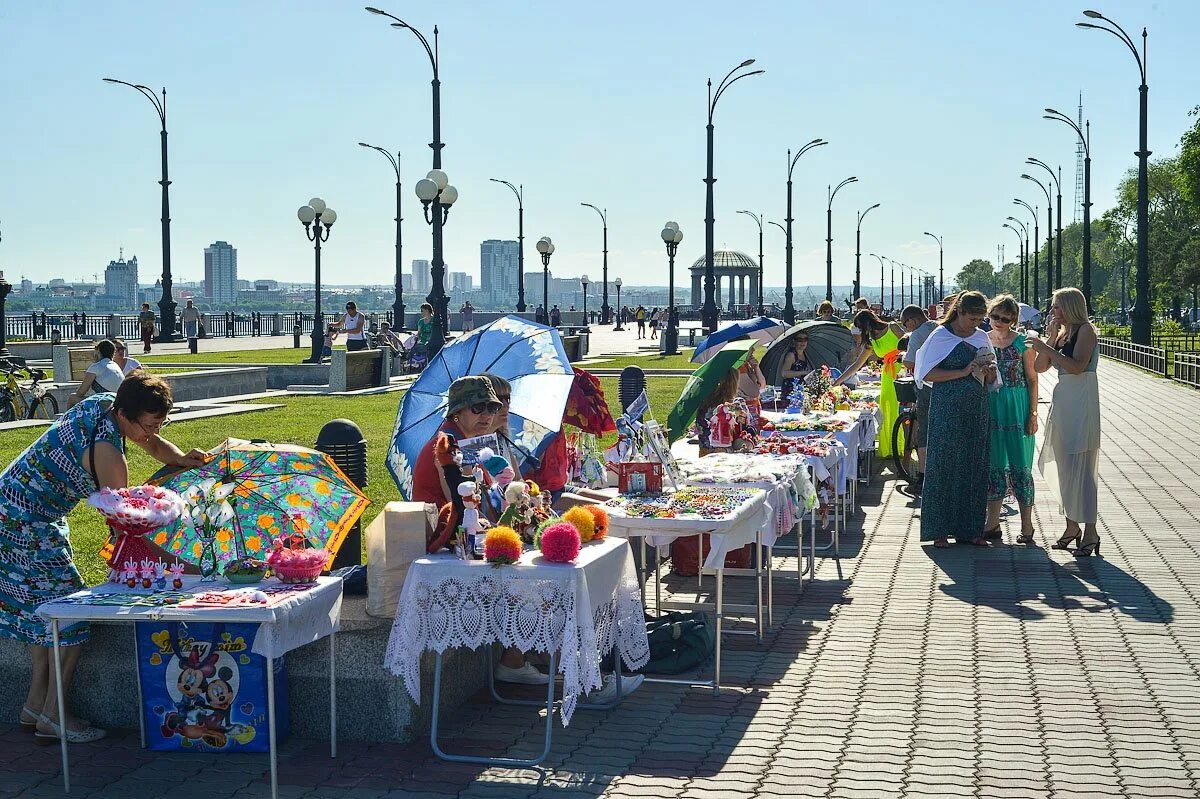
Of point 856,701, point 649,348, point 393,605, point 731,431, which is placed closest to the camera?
point 393,605

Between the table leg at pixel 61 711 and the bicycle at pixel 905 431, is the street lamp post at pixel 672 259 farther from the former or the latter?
the table leg at pixel 61 711

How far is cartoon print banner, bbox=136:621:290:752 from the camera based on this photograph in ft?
20.4

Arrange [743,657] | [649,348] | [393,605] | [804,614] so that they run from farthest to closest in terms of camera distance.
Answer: [649,348], [804,614], [743,657], [393,605]

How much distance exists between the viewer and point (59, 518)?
20.6 ft

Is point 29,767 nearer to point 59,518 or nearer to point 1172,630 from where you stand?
point 59,518

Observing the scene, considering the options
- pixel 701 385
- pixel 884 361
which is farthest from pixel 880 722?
pixel 884 361

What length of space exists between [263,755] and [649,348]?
154 ft

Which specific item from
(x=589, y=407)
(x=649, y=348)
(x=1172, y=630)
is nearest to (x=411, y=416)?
(x=589, y=407)

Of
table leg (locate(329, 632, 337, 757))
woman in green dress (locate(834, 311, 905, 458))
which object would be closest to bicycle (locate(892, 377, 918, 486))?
woman in green dress (locate(834, 311, 905, 458))

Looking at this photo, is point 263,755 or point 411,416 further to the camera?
point 411,416

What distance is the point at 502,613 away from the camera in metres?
6.20

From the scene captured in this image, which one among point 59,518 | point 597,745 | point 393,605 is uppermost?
point 59,518

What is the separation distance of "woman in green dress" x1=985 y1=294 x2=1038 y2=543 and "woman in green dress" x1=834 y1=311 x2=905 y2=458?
4252mm

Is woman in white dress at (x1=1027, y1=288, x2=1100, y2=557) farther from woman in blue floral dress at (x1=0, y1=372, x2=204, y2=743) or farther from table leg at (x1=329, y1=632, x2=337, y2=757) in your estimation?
woman in blue floral dress at (x1=0, y1=372, x2=204, y2=743)
